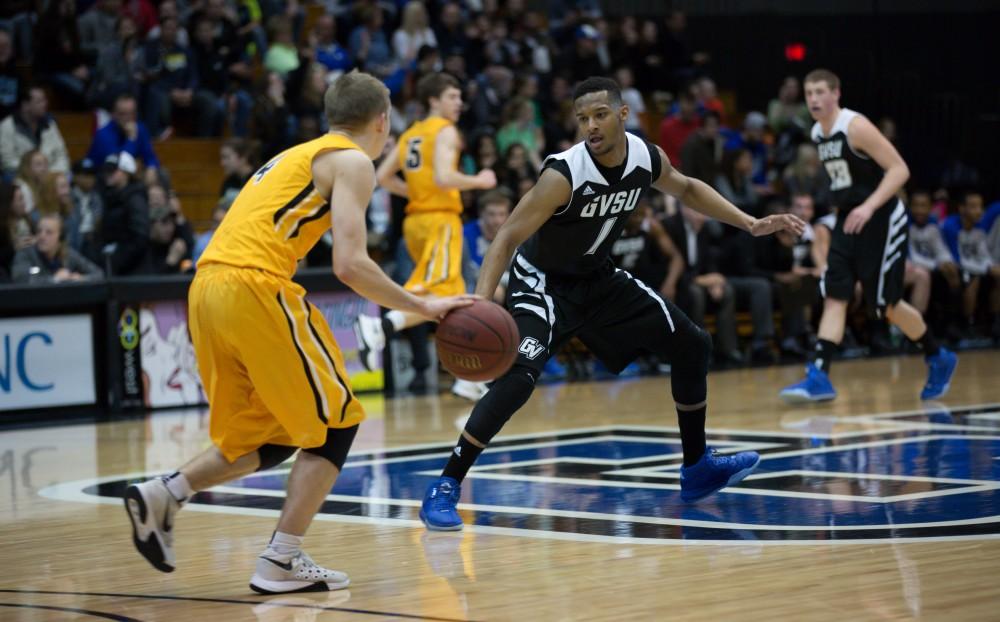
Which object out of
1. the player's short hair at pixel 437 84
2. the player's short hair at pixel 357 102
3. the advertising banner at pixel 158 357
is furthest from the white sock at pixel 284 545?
the advertising banner at pixel 158 357

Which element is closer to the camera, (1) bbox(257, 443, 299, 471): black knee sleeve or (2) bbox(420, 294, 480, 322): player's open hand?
(2) bbox(420, 294, 480, 322): player's open hand

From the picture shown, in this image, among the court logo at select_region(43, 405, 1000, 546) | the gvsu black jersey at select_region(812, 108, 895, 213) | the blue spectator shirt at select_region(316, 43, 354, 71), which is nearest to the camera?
the court logo at select_region(43, 405, 1000, 546)

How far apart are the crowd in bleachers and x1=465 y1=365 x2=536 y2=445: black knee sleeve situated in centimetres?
577

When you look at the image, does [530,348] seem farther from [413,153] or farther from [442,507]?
[413,153]

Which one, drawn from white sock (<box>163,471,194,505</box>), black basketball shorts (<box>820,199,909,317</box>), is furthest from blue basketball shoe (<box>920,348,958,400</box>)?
white sock (<box>163,471,194,505</box>)

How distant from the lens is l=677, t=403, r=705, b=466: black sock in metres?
6.70

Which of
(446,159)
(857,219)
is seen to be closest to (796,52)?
(446,159)

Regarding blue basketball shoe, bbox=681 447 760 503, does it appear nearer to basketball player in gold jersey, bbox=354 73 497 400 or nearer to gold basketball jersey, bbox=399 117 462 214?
basketball player in gold jersey, bbox=354 73 497 400

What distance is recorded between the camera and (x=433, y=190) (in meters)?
11.2

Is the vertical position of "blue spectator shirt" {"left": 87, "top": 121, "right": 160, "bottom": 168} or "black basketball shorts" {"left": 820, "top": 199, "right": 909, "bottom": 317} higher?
"blue spectator shirt" {"left": 87, "top": 121, "right": 160, "bottom": 168}

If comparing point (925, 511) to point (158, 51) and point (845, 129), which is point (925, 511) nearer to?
point (845, 129)

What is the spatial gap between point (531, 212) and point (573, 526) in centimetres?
130

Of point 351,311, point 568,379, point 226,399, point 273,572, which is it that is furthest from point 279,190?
point 568,379

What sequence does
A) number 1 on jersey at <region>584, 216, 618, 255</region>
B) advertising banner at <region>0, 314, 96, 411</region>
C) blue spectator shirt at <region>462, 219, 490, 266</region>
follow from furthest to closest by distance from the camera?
blue spectator shirt at <region>462, 219, 490, 266</region> < advertising banner at <region>0, 314, 96, 411</region> < number 1 on jersey at <region>584, 216, 618, 255</region>
